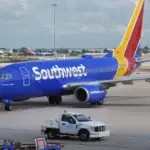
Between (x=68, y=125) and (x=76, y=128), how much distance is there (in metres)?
0.49

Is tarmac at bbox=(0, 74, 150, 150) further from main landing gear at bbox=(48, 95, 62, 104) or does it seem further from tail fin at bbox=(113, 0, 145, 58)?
tail fin at bbox=(113, 0, 145, 58)

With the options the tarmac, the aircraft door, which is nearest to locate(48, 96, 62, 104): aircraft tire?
the tarmac

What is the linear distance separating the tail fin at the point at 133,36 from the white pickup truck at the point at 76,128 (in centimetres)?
2379

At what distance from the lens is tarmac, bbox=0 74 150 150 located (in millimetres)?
24703

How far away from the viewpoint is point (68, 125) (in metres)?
25.8

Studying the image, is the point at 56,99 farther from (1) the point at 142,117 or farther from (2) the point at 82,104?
(1) the point at 142,117

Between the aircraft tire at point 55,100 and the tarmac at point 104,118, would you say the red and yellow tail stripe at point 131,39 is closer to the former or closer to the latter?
the tarmac at point 104,118

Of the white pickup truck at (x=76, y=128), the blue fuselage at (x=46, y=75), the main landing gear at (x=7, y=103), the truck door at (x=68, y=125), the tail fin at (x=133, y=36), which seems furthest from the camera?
the tail fin at (x=133, y=36)

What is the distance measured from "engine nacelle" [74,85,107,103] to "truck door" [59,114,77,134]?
41.1ft

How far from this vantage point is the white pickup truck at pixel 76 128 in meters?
25.1

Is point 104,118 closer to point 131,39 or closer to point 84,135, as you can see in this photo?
point 84,135

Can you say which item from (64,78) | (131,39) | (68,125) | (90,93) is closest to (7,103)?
(64,78)

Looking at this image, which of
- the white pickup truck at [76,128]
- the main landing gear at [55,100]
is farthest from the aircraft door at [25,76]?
the white pickup truck at [76,128]

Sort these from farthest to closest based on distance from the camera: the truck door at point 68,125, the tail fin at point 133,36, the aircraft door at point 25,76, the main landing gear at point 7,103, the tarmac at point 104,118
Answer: the tail fin at point 133,36 → the aircraft door at point 25,76 → the main landing gear at point 7,103 → the truck door at point 68,125 → the tarmac at point 104,118
